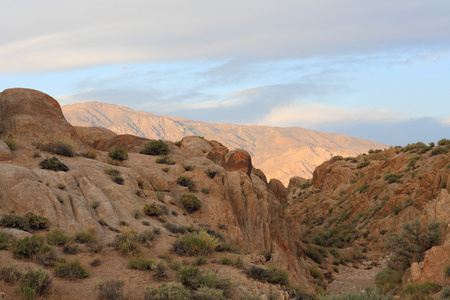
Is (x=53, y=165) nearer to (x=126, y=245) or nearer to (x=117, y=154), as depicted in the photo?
(x=126, y=245)

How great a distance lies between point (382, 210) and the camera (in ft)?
129

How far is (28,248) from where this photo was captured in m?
12.1

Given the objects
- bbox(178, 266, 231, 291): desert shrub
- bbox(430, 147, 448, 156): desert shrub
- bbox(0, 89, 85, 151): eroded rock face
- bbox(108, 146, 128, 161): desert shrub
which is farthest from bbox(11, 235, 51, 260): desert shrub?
bbox(430, 147, 448, 156): desert shrub

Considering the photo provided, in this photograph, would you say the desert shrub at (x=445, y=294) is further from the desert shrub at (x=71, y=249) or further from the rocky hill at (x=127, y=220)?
the desert shrub at (x=71, y=249)

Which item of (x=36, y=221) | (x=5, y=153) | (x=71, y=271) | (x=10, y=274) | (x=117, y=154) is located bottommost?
(x=71, y=271)

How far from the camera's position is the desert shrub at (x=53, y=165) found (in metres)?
18.8

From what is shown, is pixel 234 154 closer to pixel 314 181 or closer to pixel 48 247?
pixel 48 247

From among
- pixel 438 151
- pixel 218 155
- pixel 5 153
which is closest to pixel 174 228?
pixel 5 153

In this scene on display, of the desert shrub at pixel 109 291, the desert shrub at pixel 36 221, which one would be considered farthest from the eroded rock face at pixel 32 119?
the desert shrub at pixel 109 291

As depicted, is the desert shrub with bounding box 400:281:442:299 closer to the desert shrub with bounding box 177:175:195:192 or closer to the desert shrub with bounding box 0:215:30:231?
the desert shrub with bounding box 0:215:30:231

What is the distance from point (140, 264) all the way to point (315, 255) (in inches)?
878

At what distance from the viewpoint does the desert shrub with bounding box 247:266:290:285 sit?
46.5ft

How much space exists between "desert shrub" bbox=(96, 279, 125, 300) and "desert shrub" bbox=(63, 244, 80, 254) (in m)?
2.79

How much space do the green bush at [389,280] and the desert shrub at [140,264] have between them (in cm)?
988
